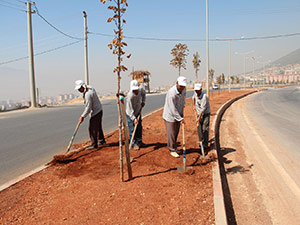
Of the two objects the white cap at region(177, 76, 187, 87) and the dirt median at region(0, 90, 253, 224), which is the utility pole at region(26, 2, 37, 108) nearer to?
the dirt median at region(0, 90, 253, 224)

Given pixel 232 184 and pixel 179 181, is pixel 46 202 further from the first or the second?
pixel 232 184

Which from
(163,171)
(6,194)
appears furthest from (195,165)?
(6,194)

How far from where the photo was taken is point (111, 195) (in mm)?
3338

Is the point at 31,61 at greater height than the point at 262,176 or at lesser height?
greater

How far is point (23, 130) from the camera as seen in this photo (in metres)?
8.67

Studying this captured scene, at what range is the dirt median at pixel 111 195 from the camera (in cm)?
285

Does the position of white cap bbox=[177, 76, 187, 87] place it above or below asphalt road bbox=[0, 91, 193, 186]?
above

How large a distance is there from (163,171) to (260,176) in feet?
5.88

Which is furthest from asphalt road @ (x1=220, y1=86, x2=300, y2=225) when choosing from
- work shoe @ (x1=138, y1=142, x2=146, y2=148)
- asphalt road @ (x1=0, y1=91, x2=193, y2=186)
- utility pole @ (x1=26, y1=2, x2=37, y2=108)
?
utility pole @ (x1=26, y1=2, x2=37, y2=108)

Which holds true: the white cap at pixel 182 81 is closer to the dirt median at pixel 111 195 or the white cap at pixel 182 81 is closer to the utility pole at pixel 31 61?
the dirt median at pixel 111 195

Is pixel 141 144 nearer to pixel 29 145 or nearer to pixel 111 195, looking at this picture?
pixel 111 195

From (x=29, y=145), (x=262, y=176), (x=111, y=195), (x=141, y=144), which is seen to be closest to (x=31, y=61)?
(x=29, y=145)

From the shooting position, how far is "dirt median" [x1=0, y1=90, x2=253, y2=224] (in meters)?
2.85

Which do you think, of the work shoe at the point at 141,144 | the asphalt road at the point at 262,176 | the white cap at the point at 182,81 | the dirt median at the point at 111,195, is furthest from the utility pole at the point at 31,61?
the white cap at the point at 182,81
